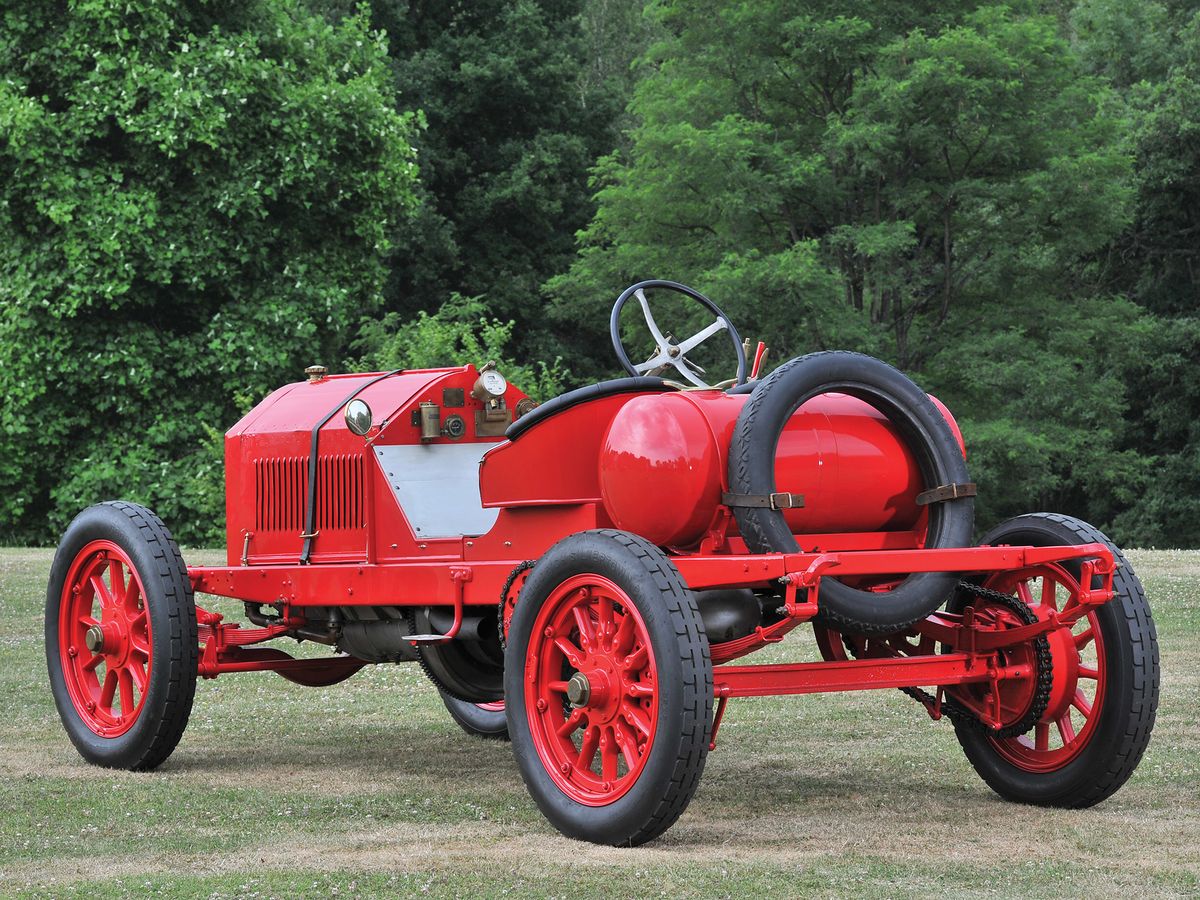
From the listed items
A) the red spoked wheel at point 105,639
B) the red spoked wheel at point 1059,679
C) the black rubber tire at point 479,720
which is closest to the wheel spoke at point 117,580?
the red spoked wheel at point 105,639

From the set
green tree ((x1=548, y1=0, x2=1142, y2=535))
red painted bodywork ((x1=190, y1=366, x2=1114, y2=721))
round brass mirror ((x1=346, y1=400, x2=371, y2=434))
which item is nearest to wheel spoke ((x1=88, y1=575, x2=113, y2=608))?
red painted bodywork ((x1=190, y1=366, x2=1114, y2=721))

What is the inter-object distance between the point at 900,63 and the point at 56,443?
1662 cm

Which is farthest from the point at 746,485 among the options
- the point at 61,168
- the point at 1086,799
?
the point at 61,168

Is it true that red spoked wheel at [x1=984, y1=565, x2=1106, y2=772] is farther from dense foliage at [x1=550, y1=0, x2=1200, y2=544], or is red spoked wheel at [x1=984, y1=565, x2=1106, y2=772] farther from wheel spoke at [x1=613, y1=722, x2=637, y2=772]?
dense foliage at [x1=550, y1=0, x2=1200, y2=544]

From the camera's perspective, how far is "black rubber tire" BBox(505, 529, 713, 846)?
552cm

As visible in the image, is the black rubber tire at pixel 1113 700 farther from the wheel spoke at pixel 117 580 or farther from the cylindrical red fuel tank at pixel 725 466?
the wheel spoke at pixel 117 580

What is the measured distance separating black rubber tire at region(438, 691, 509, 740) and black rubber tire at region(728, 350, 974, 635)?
302 cm

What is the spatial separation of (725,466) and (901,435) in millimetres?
796

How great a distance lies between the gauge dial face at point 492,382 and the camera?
26.2ft

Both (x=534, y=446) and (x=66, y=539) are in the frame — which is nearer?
(x=534, y=446)

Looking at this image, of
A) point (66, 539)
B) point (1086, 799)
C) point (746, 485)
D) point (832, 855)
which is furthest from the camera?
point (66, 539)

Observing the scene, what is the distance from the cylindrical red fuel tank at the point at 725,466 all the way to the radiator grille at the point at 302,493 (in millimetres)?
1899

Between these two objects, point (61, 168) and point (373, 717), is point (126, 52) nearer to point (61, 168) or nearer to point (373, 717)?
point (61, 168)

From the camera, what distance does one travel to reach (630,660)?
5801 millimetres
